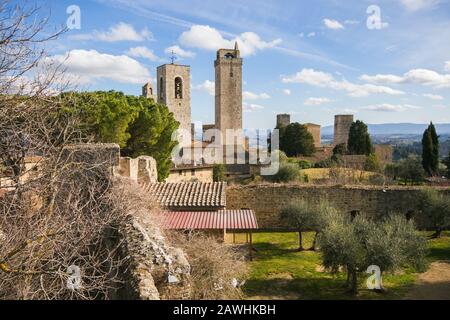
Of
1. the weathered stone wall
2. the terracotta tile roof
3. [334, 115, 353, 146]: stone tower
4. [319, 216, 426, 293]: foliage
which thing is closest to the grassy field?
the weathered stone wall

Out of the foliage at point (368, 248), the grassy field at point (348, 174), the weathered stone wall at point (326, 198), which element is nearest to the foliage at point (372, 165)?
the grassy field at point (348, 174)

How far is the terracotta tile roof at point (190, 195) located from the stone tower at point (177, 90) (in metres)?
31.2

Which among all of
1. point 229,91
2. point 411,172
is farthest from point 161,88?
point 411,172

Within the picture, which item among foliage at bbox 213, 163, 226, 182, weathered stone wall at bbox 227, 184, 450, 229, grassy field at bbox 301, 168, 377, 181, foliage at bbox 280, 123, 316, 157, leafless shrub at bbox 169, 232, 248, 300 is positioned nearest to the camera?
leafless shrub at bbox 169, 232, 248, 300

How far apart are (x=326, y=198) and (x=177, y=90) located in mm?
32562

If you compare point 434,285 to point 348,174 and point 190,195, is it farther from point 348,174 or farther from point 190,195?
point 348,174

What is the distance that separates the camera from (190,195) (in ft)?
45.0

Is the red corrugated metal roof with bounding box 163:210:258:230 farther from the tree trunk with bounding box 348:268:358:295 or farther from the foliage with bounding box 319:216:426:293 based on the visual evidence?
the tree trunk with bounding box 348:268:358:295

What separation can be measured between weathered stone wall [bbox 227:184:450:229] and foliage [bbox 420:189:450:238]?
2.83 feet

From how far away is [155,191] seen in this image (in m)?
14.2

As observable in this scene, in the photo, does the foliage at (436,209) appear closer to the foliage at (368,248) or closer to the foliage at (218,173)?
the foliage at (368,248)

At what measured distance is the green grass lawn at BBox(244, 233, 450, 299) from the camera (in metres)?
10.3
